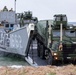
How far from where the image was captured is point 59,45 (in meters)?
18.4

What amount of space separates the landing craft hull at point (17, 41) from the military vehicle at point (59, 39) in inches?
34.6

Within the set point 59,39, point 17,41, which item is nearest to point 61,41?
point 59,39

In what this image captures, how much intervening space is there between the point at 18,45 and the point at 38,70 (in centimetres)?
1199

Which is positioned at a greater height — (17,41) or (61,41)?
(61,41)

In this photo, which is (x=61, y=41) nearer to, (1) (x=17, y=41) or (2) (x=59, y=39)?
(2) (x=59, y=39)

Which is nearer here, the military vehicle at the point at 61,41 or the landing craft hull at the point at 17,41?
the military vehicle at the point at 61,41

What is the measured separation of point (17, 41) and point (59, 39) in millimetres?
4397

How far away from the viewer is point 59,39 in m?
19.1

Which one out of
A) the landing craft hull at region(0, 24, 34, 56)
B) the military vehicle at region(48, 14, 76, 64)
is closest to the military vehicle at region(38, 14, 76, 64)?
the military vehicle at region(48, 14, 76, 64)

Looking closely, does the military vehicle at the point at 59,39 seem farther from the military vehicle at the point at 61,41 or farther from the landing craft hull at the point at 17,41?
the landing craft hull at the point at 17,41

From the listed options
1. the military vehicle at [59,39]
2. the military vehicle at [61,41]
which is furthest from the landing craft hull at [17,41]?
the military vehicle at [61,41]

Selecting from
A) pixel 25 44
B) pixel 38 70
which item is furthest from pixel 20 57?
pixel 38 70

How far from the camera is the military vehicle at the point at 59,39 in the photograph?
18484mm

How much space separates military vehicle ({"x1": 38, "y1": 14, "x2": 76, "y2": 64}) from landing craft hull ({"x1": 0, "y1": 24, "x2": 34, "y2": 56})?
2.88 feet
